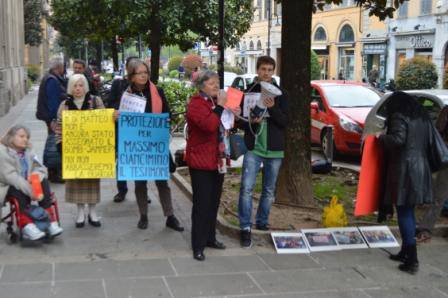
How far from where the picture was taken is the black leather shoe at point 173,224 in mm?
6625

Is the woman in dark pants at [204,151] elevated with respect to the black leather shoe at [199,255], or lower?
elevated

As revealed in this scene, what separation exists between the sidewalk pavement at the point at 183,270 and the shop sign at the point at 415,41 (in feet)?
101

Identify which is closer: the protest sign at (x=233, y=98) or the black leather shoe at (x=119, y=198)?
the protest sign at (x=233, y=98)

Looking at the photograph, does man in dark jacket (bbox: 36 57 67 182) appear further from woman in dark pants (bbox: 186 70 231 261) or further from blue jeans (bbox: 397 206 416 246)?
blue jeans (bbox: 397 206 416 246)

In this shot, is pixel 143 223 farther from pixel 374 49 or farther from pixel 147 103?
pixel 374 49

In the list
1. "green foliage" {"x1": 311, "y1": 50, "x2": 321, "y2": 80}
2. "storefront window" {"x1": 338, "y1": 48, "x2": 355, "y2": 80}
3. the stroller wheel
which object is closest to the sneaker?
the stroller wheel

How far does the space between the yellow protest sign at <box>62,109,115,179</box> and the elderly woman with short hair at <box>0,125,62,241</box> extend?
0.50 m

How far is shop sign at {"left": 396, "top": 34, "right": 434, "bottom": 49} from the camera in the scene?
3516 cm

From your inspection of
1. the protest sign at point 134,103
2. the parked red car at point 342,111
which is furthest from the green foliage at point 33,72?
the protest sign at point 134,103

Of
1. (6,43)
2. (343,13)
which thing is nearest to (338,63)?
(343,13)

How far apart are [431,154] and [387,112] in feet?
1.73

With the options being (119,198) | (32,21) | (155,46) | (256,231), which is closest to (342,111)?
(119,198)

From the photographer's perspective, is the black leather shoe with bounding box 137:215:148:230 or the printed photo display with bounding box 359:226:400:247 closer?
the printed photo display with bounding box 359:226:400:247

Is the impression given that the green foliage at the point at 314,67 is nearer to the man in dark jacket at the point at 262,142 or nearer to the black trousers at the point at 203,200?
the man in dark jacket at the point at 262,142
